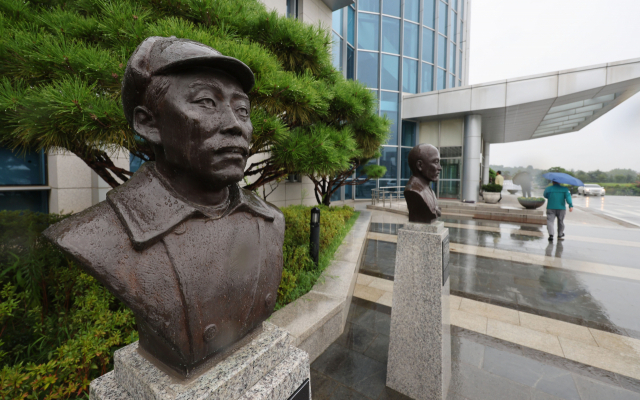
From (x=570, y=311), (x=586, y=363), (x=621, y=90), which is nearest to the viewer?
(x=586, y=363)

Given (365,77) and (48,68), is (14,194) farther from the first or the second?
(365,77)

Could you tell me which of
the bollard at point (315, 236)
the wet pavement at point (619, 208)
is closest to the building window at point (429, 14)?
the wet pavement at point (619, 208)

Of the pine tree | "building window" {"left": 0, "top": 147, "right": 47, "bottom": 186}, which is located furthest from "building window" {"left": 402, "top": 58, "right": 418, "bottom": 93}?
"building window" {"left": 0, "top": 147, "right": 47, "bottom": 186}

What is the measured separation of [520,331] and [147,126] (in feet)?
14.8

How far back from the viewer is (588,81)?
492 inches

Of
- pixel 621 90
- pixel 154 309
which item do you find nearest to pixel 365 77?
pixel 621 90

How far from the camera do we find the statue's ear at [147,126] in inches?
41.9

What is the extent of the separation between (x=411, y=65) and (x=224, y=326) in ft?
67.8

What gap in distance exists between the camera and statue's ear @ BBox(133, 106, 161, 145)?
3.49 ft

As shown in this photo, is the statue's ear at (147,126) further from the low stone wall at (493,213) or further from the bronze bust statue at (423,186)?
the low stone wall at (493,213)

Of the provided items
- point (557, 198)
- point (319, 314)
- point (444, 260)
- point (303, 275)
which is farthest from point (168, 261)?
point (557, 198)

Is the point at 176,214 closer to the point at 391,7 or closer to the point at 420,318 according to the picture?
the point at 420,318

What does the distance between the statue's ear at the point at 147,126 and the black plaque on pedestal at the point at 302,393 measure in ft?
4.06

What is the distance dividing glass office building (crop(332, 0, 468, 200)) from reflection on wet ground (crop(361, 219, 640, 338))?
9886mm
